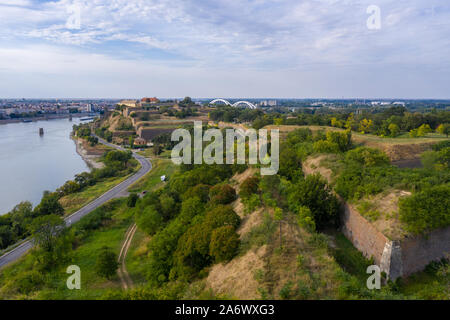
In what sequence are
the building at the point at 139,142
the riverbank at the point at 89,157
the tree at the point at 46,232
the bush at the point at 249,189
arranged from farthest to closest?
the building at the point at 139,142, the riverbank at the point at 89,157, the tree at the point at 46,232, the bush at the point at 249,189

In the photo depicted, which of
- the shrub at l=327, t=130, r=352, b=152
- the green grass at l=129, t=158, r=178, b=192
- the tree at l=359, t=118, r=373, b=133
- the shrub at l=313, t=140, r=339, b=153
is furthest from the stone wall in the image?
the tree at l=359, t=118, r=373, b=133

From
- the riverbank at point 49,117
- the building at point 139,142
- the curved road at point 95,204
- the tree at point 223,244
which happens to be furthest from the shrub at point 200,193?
the riverbank at point 49,117

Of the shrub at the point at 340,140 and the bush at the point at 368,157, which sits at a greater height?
the shrub at the point at 340,140

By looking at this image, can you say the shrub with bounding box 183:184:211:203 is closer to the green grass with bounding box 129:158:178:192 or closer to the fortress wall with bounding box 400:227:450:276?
the fortress wall with bounding box 400:227:450:276

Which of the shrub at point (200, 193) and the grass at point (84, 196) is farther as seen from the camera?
the grass at point (84, 196)

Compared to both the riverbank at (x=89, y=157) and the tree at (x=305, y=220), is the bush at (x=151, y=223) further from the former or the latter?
the riverbank at (x=89, y=157)
